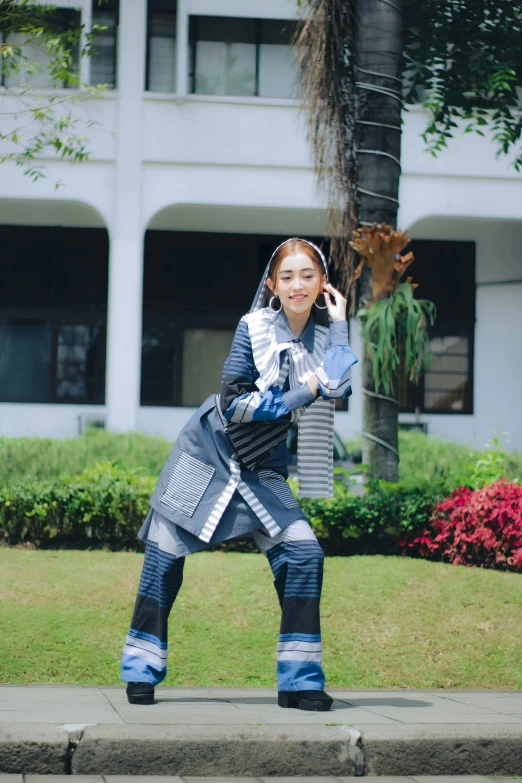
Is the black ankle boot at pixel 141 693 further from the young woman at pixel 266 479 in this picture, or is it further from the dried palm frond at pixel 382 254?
the dried palm frond at pixel 382 254

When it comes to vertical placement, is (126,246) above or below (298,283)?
above

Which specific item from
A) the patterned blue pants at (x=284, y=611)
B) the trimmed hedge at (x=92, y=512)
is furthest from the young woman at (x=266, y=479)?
the trimmed hedge at (x=92, y=512)

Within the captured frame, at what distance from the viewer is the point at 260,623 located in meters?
6.40

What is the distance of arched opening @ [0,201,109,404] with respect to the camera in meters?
18.0

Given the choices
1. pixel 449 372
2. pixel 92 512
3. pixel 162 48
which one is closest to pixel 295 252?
pixel 92 512

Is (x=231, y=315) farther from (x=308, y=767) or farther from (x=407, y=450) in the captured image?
(x=308, y=767)

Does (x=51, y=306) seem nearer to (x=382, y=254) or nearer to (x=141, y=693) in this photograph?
(x=382, y=254)

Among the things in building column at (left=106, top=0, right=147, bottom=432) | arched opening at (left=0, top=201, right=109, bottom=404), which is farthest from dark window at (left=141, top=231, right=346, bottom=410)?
building column at (left=106, top=0, right=147, bottom=432)

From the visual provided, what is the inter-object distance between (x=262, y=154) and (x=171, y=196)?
1515 millimetres

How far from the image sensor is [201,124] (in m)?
15.8

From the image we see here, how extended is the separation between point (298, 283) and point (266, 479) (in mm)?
892

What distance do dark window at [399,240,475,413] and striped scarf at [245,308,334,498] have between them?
1415cm

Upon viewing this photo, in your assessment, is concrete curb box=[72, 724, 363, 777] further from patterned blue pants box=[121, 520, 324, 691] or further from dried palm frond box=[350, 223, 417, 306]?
dried palm frond box=[350, 223, 417, 306]

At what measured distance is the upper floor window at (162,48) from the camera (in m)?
16.4
